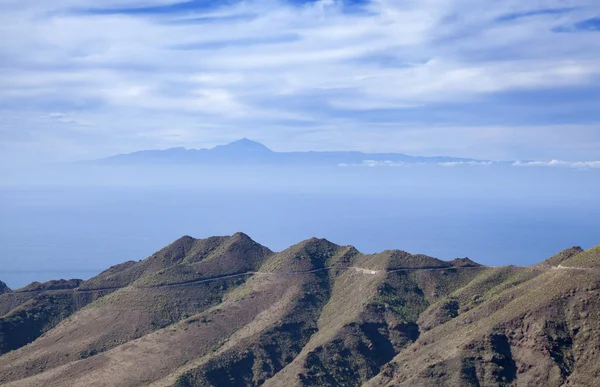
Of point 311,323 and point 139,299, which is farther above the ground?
point 139,299

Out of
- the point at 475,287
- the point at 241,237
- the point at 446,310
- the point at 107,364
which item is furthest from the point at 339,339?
the point at 241,237

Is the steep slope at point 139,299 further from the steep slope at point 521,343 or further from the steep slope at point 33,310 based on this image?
the steep slope at point 521,343

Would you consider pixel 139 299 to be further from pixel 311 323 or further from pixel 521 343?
pixel 521 343

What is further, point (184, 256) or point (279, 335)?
point (184, 256)

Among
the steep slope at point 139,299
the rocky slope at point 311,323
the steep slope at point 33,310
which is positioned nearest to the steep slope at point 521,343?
the rocky slope at point 311,323

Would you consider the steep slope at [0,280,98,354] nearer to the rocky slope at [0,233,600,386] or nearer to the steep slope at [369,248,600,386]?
the rocky slope at [0,233,600,386]

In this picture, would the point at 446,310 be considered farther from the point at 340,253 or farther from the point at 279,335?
the point at 340,253

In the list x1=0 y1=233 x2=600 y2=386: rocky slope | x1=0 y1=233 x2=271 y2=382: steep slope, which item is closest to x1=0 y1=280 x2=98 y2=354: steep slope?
x1=0 y1=233 x2=600 y2=386: rocky slope

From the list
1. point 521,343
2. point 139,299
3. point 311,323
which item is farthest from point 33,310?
point 521,343
